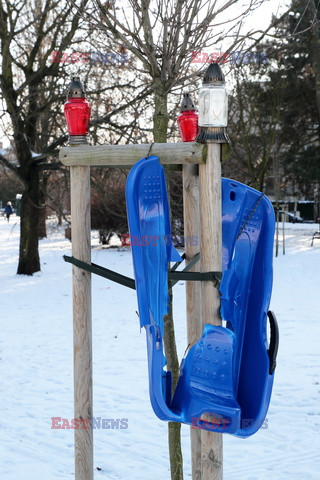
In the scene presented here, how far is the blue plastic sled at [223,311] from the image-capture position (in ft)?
6.77

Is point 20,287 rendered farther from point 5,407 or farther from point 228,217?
point 228,217

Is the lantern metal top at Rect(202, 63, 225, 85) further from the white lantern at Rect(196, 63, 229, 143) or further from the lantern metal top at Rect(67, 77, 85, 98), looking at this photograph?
the lantern metal top at Rect(67, 77, 85, 98)

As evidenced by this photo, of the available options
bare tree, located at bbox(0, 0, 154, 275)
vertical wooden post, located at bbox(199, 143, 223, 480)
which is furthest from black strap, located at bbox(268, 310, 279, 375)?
bare tree, located at bbox(0, 0, 154, 275)

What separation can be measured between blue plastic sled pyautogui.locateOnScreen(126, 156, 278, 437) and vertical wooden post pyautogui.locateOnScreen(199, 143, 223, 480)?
0.06 m

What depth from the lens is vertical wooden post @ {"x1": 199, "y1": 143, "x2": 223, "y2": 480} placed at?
217 cm

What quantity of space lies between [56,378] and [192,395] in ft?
10.8

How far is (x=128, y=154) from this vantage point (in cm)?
232

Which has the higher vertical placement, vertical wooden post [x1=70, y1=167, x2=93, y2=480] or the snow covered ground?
vertical wooden post [x1=70, y1=167, x2=93, y2=480]

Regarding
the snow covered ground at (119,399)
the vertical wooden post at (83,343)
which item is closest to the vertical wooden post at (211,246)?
the vertical wooden post at (83,343)

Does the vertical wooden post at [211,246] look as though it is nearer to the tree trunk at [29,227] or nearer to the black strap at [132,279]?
the black strap at [132,279]

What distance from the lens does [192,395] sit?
6.93 ft

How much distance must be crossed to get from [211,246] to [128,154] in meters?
0.53

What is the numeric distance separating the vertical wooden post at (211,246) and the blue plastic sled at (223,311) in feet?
0.18

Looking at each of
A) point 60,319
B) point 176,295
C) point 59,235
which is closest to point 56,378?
point 60,319
